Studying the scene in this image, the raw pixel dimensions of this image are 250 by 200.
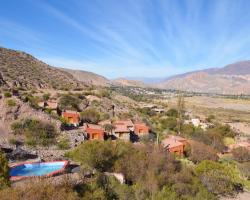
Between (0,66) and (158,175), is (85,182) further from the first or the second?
(0,66)

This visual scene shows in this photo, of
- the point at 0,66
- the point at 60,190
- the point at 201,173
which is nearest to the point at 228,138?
the point at 201,173

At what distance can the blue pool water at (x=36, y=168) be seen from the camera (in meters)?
17.0

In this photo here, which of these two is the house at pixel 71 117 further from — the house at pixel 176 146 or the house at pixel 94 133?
the house at pixel 176 146

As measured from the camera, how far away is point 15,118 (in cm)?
2777

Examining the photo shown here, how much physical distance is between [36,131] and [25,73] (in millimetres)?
→ 40884

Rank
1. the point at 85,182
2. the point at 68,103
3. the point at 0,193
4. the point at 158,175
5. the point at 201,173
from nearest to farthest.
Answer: the point at 0,193
the point at 85,182
the point at 158,175
the point at 201,173
the point at 68,103

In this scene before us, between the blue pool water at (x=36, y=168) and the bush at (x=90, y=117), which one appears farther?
the bush at (x=90, y=117)

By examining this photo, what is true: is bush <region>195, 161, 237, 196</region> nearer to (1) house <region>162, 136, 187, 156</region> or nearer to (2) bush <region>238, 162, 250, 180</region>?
(2) bush <region>238, 162, 250, 180</region>

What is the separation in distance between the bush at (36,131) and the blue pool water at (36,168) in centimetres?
630

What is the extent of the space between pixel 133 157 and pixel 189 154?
13668mm

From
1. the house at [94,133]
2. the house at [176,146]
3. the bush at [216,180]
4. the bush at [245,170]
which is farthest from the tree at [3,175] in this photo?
the bush at [245,170]

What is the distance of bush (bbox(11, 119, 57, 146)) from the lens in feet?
81.8

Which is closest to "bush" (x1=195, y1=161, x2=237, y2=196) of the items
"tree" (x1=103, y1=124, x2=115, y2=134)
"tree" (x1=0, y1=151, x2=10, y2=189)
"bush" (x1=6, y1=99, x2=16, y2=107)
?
"tree" (x1=0, y1=151, x2=10, y2=189)

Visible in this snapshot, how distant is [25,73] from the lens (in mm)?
63688
